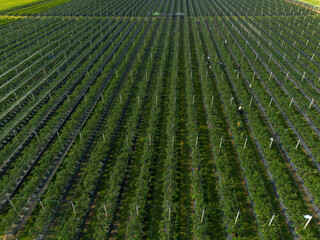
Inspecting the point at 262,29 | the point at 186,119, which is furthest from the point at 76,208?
the point at 262,29

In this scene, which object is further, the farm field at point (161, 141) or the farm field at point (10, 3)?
the farm field at point (10, 3)

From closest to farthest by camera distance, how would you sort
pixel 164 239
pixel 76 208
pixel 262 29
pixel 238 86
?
pixel 164 239
pixel 76 208
pixel 238 86
pixel 262 29

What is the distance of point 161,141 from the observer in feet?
91.8

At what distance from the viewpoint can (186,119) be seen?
1262 inches

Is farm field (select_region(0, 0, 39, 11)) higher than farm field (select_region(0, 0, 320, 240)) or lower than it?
higher

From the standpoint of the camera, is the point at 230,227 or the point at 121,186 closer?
the point at 230,227

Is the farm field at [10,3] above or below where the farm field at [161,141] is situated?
above

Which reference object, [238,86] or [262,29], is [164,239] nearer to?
[238,86]

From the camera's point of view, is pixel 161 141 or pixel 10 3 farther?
pixel 10 3

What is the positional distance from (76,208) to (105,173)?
477 centimetres

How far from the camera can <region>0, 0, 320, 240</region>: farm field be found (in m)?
19.1

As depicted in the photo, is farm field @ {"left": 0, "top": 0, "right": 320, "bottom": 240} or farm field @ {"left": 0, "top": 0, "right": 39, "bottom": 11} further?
farm field @ {"left": 0, "top": 0, "right": 39, "bottom": 11}

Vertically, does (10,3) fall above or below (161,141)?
above

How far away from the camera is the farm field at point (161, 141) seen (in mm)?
19078
